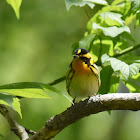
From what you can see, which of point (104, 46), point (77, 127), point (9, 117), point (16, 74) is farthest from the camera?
point (77, 127)

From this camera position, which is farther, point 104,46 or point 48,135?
point 104,46

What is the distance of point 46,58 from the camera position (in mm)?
4391

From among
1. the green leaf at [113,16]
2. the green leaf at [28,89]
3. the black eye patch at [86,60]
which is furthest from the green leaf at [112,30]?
the green leaf at [28,89]

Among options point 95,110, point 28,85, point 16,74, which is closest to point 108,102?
point 95,110

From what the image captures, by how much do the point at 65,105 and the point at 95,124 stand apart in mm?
1170

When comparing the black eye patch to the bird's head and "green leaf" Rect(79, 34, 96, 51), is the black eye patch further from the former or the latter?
"green leaf" Rect(79, 34, 96, 51)

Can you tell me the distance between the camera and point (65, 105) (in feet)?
11.8

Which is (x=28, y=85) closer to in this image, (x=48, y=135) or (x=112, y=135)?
(x=48, y=135)

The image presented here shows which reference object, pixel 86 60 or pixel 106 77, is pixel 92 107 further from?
pixel 86 60

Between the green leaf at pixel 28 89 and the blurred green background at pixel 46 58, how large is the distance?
2.28 m

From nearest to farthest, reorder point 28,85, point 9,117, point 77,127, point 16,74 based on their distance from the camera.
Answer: point 28,85
point 9,117
point 16,74
point 77,127

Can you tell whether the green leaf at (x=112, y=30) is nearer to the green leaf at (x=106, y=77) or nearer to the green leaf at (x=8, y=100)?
the green leaf at (x=106, y=77)

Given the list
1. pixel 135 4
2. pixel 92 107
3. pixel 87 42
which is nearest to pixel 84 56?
pixel 87 42

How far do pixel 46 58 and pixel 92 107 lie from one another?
2.64m
